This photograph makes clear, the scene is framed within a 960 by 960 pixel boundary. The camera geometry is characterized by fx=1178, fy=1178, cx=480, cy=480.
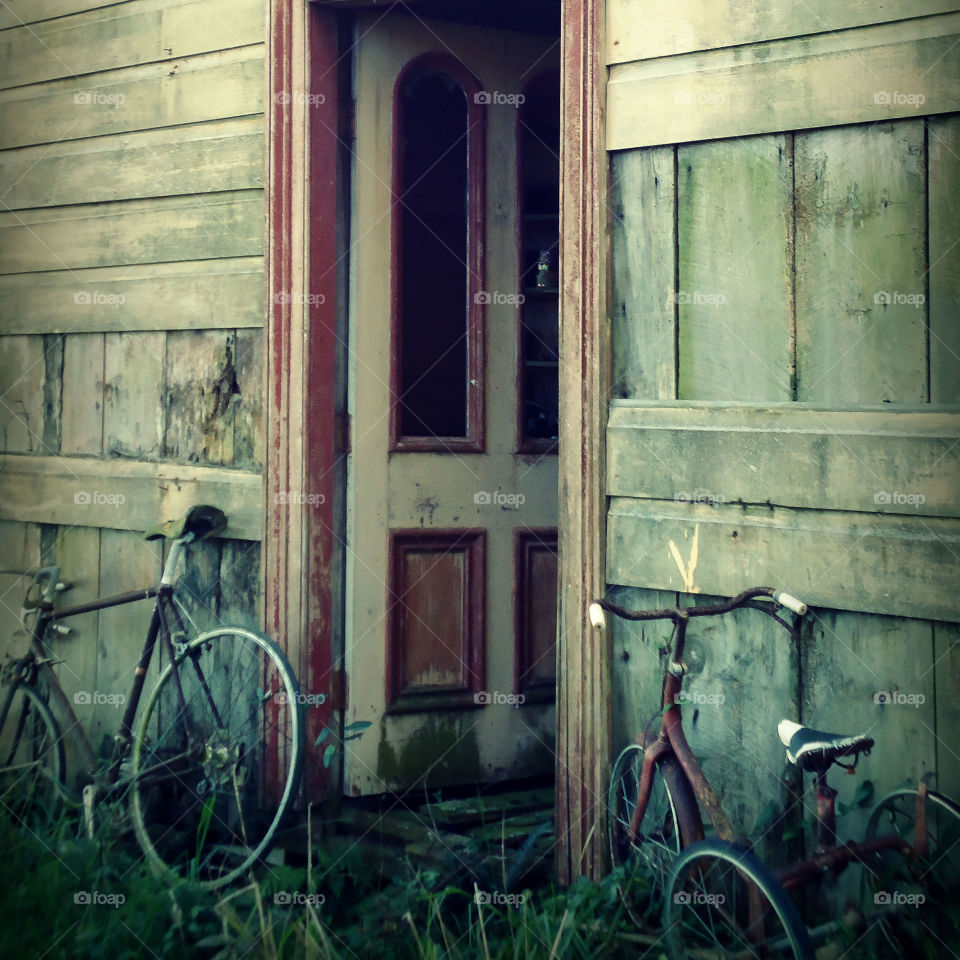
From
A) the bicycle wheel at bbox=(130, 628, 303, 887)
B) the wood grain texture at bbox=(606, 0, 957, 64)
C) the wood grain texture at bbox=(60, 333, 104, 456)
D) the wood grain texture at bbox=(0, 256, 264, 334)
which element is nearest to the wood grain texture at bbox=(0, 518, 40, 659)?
the wood grain texture at bbox=(60, 333, 104, 456)

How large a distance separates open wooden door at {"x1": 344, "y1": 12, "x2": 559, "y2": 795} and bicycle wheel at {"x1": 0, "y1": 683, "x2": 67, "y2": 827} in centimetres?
123

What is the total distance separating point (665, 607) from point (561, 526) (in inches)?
16.6

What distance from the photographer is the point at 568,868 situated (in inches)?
146

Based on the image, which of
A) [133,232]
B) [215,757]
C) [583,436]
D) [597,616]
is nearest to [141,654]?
[215,757]

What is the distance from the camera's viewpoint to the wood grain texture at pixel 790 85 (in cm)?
301

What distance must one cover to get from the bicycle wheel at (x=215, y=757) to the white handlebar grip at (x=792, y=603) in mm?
1722

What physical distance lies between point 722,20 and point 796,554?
155 centimetres

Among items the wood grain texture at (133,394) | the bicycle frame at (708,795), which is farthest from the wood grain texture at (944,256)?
the wood grain texture at (133,394)

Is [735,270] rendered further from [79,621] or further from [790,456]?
[79,621]

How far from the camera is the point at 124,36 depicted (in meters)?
5.02

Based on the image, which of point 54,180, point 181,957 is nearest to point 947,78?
point 181,957

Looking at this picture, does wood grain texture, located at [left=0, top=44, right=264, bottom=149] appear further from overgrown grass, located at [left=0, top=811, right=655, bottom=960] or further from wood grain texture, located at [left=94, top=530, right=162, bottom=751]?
overgrown grass, located at [left=0, top=811, right=655, bottom=960]

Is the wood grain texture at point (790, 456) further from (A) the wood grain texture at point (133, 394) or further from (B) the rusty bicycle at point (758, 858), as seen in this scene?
(A) the wood grain texture at point (133, 394)

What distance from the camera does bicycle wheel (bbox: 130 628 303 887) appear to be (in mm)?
4121
